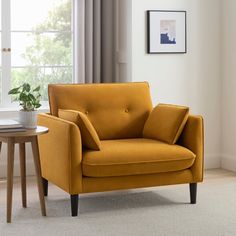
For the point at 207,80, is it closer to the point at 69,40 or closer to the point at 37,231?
the point at 69,40

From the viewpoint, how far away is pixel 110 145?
164 inches

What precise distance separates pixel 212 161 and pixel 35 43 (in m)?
2.11

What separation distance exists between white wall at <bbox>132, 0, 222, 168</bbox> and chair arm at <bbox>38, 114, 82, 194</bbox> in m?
1.45

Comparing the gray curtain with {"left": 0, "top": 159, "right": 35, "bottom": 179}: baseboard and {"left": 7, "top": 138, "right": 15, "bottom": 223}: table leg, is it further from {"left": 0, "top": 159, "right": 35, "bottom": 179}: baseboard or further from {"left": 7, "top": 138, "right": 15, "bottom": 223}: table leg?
{"left": 7, "top": 138, "right": 15, "bottom": 223}: table leg

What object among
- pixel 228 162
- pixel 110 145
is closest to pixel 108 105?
pixel 110 145

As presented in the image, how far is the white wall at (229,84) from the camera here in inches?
219

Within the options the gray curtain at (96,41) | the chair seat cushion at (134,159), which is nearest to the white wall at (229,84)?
the gray curtain at (96,41)

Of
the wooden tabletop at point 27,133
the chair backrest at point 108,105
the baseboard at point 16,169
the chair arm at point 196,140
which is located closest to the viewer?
the wooden tabletop at point 27,133

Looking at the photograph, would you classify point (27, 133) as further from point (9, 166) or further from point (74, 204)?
point (74, 204)

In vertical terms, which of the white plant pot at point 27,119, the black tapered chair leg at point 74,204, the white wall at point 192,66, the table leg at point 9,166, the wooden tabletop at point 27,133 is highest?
the white wall at point 192,66

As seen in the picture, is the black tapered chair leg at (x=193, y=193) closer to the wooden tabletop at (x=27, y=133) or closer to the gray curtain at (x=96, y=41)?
the wooden tabletop at (x=27, y=133)

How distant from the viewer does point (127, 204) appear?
14.0 feet

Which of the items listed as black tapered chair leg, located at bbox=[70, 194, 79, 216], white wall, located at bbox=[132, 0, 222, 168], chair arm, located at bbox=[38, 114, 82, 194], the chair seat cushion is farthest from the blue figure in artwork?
black tapered chair leg, located at bbox=[70, 194, 79, 216]

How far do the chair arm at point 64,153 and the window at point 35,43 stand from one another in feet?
4.17
